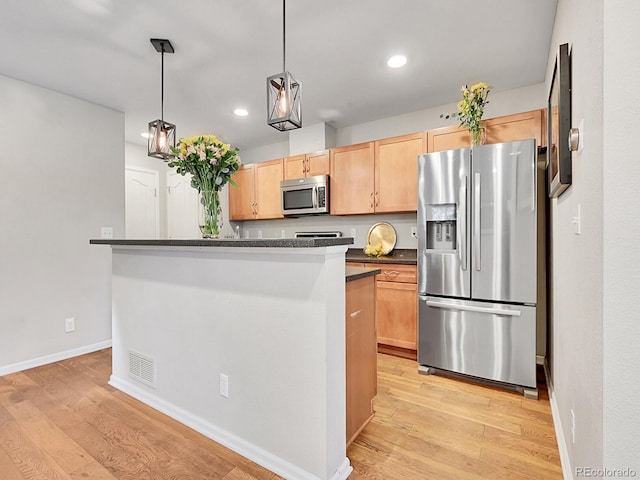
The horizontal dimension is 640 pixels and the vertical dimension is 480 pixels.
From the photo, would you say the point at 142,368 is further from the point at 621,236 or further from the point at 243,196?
the point at 243,196

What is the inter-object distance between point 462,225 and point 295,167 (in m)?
2.42

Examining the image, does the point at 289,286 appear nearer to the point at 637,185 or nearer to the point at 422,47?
the point at 637,185

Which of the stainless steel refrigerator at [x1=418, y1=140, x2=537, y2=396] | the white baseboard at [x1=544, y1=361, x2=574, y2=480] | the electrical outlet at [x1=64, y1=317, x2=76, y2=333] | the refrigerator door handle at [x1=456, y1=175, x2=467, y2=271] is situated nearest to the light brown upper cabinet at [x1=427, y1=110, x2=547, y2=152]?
the stainless steel refrigerator at [x1=418, y1=140, x2=537, y2=396]

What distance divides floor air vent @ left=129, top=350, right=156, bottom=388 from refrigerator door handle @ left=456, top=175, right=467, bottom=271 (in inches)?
95.8

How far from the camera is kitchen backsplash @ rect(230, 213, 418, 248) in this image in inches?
147

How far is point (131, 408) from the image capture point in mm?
2133

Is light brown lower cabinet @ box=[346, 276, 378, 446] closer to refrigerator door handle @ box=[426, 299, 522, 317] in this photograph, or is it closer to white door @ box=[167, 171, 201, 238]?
refrigerator door handle @ box=[426, 299, 522, 317]

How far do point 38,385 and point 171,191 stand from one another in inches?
133

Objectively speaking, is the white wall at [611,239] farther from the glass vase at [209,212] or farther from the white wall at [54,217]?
the white wall at [54,217]

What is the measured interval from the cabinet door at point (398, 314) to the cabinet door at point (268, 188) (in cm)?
200

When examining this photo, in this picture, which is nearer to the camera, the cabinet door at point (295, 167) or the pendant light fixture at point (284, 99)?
the pendant light fixture at point (284, 99)

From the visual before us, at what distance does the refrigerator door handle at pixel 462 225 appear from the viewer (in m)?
2.49

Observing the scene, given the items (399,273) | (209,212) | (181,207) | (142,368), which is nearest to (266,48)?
(209,212)

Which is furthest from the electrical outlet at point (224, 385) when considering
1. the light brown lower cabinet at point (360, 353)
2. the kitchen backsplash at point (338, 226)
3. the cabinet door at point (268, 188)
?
the cabinet door at point (268, 188)
